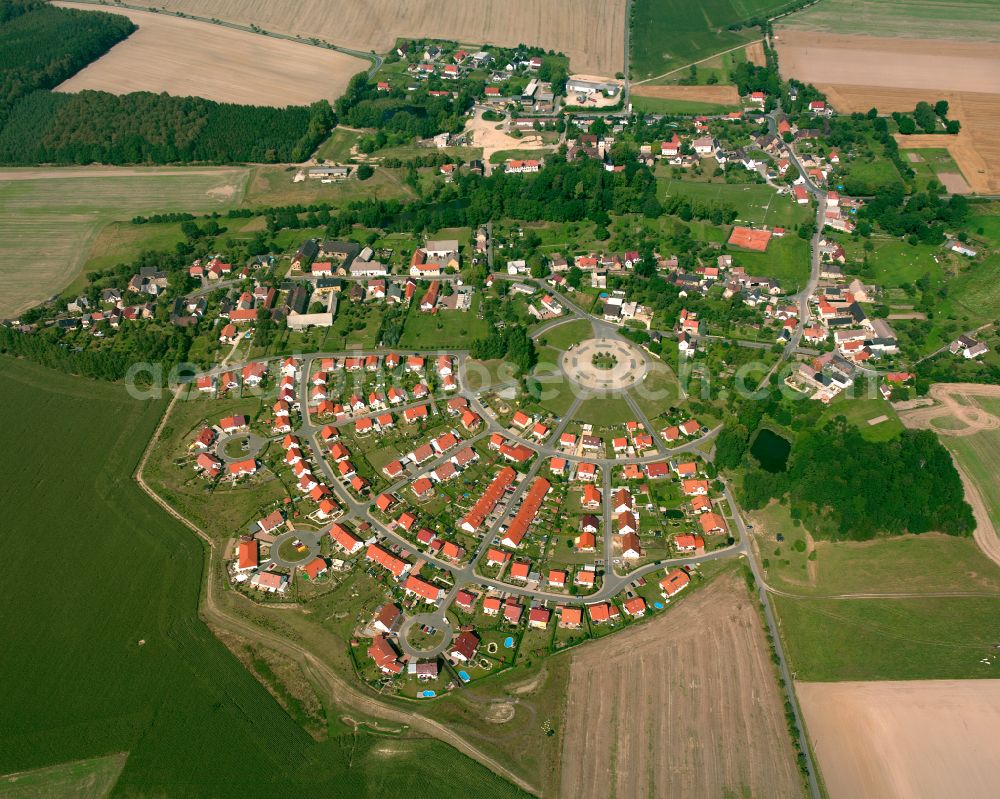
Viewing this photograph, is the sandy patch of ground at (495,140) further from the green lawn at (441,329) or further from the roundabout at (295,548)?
the roundabout at (295,548)

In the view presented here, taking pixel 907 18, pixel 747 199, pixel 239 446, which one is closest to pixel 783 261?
pixel 747 199

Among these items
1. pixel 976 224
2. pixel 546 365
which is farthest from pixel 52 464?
pixel 976 224

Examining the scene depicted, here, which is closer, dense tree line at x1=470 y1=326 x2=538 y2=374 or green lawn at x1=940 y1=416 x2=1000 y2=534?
green lawn at x1=940 y1=416 x2=1000 y2=534

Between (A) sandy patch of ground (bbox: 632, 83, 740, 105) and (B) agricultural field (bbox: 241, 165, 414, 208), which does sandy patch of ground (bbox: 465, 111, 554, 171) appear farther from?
(A) sandy patch of ground (bbox: 632, 83, 740, 105)

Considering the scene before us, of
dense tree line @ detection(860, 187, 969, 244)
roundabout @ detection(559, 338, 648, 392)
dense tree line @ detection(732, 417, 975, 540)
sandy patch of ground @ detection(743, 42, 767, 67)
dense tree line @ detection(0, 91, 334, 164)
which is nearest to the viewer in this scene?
dense tree line @ detection(732, 417, 975, 540)

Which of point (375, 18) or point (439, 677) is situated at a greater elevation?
point (375, 18)

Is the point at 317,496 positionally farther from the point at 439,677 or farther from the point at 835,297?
the point at 835,297

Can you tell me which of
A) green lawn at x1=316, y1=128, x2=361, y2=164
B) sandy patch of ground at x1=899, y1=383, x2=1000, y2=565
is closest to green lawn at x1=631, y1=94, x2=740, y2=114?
green lawn at x1=316, y1=128, x2=361, y2=164
